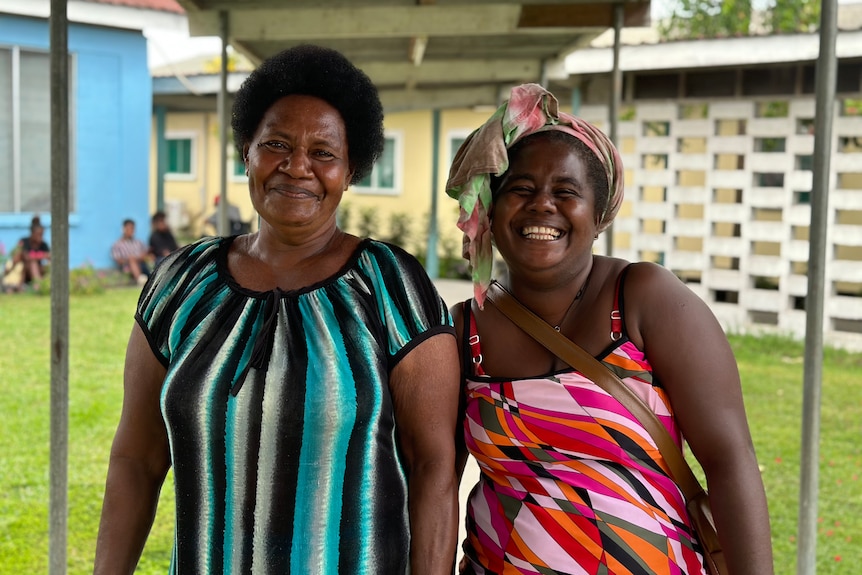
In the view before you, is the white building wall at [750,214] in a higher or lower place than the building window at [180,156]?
lower

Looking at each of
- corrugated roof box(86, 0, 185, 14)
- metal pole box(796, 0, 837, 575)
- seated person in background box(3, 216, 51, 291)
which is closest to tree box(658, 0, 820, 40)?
corrugated roof box(86, 0, 185, 14)

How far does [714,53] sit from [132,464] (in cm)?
807

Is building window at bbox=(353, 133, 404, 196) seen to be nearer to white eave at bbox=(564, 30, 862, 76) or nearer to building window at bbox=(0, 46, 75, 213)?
building window at bbox=(0, 46, 75, 213)

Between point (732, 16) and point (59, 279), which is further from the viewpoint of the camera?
point (732, 16)

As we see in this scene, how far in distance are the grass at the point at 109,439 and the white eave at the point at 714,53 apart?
2681 millimetres

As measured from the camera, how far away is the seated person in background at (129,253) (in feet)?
43.8

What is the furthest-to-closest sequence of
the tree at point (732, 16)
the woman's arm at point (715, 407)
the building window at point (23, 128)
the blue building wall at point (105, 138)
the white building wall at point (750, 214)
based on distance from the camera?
the tree at point (732, 16), the blue building wall at point (105, 138), the building window at point (23, 128), the white building wall at point (750, 214), the woman's arm at point (715, 407)

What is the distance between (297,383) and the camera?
71.6 inches

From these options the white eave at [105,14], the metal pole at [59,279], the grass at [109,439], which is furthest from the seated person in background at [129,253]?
the metal pole at [59,279]

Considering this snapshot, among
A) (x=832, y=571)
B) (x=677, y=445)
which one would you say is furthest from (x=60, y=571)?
(x=832, y=571)

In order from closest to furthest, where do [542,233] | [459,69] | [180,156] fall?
[542,233]
[459,69]
[180,156]

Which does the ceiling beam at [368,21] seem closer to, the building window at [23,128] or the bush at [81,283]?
the bush at [81,283]

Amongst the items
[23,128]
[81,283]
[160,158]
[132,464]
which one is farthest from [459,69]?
[160,158]

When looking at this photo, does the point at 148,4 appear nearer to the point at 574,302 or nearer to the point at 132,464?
the point at 132,464
